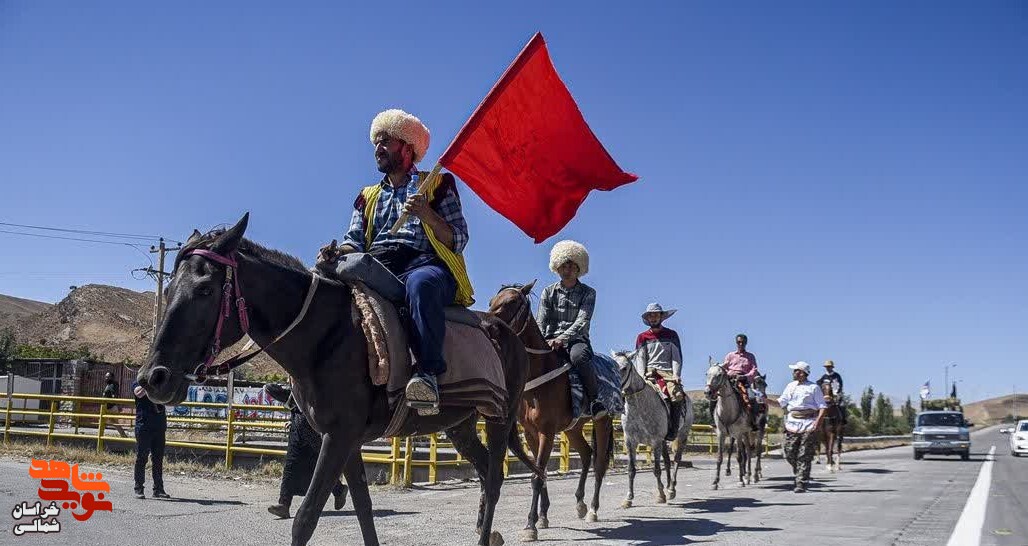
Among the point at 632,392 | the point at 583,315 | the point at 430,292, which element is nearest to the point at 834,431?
the point at 632,392

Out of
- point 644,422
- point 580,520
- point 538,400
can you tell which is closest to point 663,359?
point 644,422

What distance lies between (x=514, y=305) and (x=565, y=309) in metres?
1.98

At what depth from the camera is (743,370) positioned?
17.6 meters

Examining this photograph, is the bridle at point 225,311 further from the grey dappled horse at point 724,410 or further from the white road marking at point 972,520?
the grey dappled horse at point 724,410

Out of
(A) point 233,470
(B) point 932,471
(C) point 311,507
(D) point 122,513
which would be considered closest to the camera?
(C) point 311,507

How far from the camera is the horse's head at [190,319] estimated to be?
13.3 feet

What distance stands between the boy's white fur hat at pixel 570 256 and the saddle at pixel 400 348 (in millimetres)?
3912

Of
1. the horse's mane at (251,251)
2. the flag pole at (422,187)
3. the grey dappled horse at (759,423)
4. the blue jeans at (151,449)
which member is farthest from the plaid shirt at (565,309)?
the grey dappled horse at (759,423)

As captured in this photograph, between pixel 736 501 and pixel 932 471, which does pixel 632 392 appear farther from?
pixel 932 471

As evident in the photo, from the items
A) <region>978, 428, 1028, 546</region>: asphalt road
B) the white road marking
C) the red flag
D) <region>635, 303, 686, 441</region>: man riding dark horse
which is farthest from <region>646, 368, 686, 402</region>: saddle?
the red flag

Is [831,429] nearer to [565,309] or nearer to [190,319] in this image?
[565,309]

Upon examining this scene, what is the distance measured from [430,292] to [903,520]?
7402mm

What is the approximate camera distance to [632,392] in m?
12.0

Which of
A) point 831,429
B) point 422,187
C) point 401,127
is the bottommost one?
point 831,429
